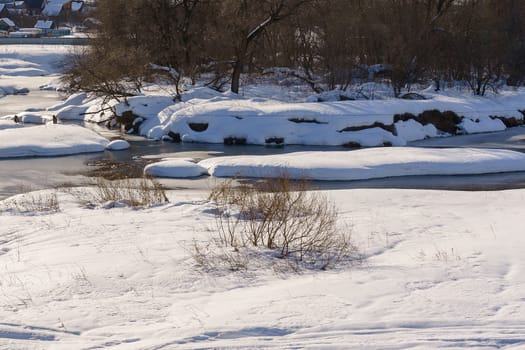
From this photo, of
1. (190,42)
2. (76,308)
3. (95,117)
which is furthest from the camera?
(190,42)

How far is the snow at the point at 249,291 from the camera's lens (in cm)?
655

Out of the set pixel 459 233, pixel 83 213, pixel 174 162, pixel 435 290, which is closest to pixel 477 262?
pixel 435 290

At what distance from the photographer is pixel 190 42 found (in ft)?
129

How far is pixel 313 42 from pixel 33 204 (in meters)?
28.6

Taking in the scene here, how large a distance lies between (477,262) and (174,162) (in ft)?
45.4

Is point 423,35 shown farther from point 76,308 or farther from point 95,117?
point 76,308

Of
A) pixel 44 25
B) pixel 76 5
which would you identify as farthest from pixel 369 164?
pixel 76 5

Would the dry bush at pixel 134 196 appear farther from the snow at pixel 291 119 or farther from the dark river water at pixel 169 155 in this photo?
the snow at pixel 291 119

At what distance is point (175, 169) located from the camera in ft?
70.5

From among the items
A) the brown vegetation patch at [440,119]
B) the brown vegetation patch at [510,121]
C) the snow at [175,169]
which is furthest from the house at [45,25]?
the snow at [175,169]

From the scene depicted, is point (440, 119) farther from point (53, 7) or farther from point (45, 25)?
point (53, 7)

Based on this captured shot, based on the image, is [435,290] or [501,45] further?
[501,45]

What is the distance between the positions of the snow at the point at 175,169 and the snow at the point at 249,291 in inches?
320

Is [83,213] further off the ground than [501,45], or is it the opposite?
[501,45]
